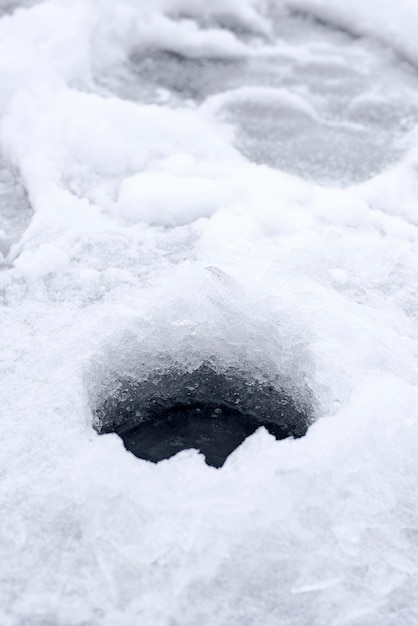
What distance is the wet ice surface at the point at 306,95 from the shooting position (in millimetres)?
3586

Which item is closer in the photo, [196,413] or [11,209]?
[196,413]

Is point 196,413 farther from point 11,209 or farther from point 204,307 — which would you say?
point 11,209

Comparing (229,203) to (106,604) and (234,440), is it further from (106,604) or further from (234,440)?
(106,604)

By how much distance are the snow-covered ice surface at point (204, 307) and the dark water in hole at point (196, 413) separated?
70mm

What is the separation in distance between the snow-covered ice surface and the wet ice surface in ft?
0.06

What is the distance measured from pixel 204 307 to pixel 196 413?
0.38 m

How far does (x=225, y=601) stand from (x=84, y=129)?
243 cm

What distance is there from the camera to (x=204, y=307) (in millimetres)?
2408

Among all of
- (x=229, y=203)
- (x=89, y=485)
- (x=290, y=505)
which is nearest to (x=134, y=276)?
(x=229, y=203)

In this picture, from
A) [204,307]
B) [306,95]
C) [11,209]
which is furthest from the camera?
[306,95]

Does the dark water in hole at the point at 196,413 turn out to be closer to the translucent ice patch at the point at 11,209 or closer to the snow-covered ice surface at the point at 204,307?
the snow-covered ice surface at the point at 204,307

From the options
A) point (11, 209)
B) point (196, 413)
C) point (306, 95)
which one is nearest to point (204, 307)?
point (196, 413)

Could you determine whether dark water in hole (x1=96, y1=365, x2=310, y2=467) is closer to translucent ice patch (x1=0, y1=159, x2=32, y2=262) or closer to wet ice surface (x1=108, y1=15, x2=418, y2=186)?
translucent ice patch (x1=0, y1=159, x2=32, y2=262)

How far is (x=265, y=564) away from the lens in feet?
5.86
